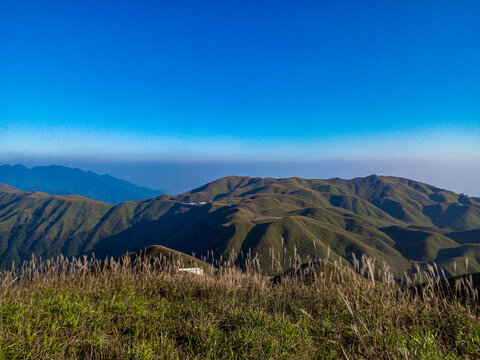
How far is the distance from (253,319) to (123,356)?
8.26 feet

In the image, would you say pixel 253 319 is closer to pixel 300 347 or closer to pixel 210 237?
pixel 300 347

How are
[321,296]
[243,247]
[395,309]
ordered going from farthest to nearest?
[243,247] < [321,296] < [395,309]

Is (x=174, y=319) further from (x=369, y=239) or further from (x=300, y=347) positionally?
(x=369, y=239)

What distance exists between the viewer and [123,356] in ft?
12.8

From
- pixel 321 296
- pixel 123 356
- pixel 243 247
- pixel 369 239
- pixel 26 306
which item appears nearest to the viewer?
pixel 123 356

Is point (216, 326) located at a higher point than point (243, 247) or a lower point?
higher

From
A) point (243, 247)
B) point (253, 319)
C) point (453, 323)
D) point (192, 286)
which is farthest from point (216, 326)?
point (243, 247)

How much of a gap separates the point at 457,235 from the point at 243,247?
160241mm

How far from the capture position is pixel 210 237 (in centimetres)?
16288

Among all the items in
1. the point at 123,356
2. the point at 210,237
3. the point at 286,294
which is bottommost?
the point at 210,237

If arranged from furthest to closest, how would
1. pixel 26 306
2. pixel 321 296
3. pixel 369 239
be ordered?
pixel 369 239, pixel 321 296, pixel 26 306

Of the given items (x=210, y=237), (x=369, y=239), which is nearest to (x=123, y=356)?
(x=210, y=237)

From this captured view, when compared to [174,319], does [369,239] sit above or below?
below

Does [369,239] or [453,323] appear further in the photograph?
[369,239]
